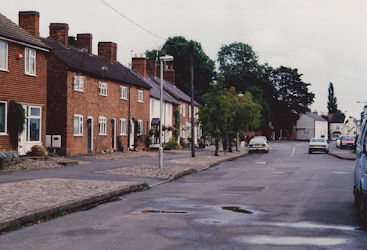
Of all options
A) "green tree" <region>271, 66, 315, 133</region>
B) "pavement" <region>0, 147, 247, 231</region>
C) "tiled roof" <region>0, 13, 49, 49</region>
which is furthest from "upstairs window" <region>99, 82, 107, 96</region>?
"green tree" <region>271, 66, 315, 133</region>

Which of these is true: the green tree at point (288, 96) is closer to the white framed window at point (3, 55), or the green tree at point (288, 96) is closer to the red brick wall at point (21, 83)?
the red brick wall at point (21, 83)

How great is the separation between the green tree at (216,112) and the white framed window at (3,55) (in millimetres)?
17802

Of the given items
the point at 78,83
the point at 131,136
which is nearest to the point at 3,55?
the point at 78,83

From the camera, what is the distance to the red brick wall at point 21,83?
90.1 ft

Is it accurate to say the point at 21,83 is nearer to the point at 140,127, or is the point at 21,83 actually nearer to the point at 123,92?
the point at 123,92

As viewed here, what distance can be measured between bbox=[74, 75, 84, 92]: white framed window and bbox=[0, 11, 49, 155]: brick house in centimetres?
451

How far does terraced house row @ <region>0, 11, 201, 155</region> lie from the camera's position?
28188 millimetres

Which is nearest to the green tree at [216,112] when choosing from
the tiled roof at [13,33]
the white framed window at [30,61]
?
the tiled roof at [13,33]

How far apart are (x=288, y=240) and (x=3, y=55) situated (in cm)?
2246

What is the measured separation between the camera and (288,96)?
101438 mm

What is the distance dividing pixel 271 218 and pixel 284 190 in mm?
5929

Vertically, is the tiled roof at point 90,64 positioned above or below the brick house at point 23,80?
above

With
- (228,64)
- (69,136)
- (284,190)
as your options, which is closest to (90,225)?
(284,190)

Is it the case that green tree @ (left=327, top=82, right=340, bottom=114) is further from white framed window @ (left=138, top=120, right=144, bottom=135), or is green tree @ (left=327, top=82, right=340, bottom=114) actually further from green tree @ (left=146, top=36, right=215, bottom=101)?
white framed window @ (left=138, top=120, right=144, bottom=135)
